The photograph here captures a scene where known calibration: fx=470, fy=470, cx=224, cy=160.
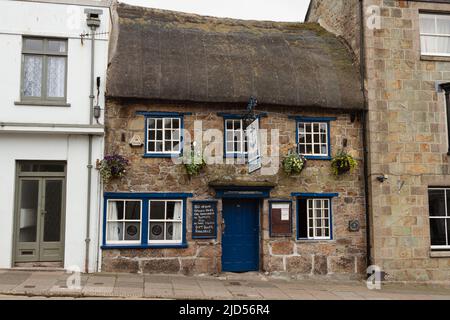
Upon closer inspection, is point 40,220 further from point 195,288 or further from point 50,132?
point 195,288

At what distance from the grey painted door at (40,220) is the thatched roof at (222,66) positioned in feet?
9.73

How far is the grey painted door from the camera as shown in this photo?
11742 mm

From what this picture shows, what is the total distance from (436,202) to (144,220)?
26.7 feet

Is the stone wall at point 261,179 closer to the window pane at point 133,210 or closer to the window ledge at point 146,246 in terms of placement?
the window ledge at point 146,246

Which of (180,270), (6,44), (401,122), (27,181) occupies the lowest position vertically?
(180,270)

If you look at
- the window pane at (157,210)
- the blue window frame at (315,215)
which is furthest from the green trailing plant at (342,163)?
the window pane at (157,210)

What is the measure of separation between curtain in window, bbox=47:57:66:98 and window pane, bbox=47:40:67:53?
0.69ft

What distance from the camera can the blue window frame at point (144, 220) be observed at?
12.0m

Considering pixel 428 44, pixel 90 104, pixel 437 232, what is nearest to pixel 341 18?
pixel 428 44

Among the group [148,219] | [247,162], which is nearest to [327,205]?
[247,162]

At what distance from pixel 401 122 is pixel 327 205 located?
3143 mm

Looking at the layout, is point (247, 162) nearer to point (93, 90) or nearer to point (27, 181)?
point (93, 90)

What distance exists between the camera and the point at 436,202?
1329 centimetres

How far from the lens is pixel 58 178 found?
12.0m
